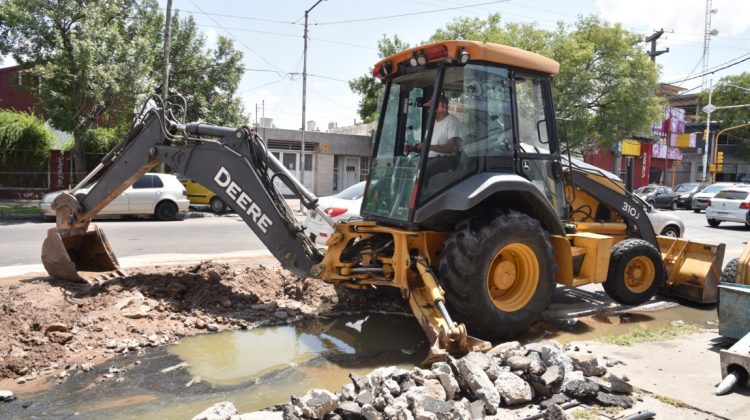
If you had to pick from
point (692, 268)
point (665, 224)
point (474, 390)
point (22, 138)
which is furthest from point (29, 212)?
point (692, 268)

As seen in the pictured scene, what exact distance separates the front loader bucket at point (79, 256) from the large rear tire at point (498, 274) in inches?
175

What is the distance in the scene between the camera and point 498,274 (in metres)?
5.75

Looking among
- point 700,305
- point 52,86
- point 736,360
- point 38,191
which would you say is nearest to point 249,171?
point 736,360

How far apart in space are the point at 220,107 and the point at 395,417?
20.9 meters

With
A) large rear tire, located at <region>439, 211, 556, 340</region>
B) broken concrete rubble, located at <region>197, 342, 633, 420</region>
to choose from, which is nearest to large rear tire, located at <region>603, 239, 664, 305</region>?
large rear tire, located at <region>439, 211, 556, 340</region>

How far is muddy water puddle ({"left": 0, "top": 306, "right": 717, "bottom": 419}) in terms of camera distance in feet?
13.6

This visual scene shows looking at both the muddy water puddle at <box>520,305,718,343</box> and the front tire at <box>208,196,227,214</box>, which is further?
the front tire at <box>208,196,227,214</box>

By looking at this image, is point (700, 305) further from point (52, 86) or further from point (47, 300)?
point (52, 86)

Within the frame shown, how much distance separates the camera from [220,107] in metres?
22.7

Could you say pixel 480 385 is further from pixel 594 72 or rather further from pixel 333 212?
pixel 594 72

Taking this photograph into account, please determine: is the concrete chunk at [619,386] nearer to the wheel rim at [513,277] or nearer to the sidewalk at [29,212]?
the wheel rim at [513,277]

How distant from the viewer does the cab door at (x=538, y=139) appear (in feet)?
19.9

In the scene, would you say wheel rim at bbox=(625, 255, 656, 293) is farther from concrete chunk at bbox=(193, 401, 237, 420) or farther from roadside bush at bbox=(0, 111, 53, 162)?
roadside bush at bbox=(0, 111, 53, 162)

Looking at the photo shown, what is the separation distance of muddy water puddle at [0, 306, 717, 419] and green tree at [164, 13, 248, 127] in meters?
18.1
